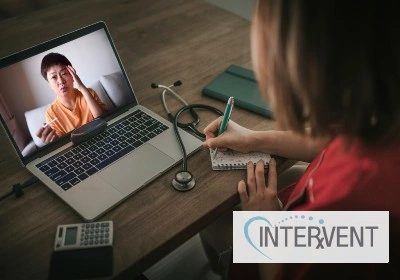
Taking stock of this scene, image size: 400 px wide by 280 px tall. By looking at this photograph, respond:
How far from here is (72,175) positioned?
0.95m

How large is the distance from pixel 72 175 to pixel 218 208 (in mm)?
327

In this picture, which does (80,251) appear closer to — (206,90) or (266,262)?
(266,262)

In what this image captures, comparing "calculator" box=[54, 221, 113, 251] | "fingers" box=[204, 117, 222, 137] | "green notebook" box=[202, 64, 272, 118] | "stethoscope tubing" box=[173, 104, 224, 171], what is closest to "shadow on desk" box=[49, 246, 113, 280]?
"calculator" box=[54, 221, 113, 251]

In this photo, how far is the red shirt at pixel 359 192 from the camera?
2.20 ft

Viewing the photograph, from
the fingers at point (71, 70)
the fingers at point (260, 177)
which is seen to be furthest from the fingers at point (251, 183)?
the fingers at point (71, 70)

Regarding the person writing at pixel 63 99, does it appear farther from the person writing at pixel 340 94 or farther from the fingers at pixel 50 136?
the person writing at pixel 340 94

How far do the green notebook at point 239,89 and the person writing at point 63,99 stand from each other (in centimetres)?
33

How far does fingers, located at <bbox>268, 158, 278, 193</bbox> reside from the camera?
0.95 meters

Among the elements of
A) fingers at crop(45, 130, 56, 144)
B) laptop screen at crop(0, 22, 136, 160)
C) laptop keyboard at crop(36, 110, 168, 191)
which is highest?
laptop screen at crop(0, 22, 136, 160)

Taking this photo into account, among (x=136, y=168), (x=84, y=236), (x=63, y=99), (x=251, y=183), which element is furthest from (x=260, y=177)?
(x=63, y=99)

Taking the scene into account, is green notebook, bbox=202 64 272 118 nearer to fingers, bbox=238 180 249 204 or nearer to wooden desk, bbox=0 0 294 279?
wooden desk, bbox=0 0 294 279

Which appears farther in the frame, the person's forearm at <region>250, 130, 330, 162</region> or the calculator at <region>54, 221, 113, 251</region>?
the person's forearm at <region>250, 130, 330, 162</region>

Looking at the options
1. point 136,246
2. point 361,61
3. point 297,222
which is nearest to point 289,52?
point 361,61

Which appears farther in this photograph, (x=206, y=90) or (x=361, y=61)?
(x=206, y=90)
